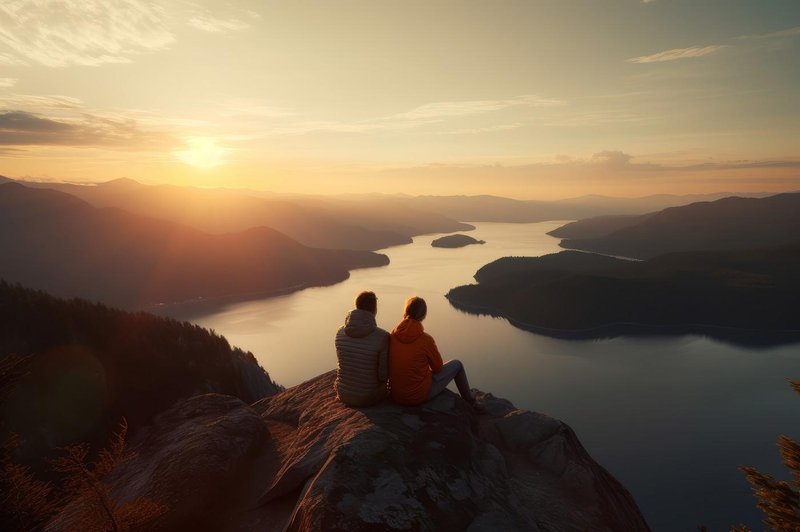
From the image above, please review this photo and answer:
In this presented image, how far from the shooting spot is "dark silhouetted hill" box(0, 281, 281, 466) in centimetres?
2381

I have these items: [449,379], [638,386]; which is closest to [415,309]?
[449,379]

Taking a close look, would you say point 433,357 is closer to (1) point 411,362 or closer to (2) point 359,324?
(1) point 411,362

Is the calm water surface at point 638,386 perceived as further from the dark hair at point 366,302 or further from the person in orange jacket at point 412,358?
the dark hair at point 366,302

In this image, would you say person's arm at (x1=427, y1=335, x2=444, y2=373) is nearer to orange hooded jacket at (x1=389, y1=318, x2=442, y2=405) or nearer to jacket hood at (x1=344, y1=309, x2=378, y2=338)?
orange hooded jacket at (x1=389, y1=318, x2=442, y2=405)

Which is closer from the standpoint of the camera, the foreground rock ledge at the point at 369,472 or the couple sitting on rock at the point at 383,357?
the foreground rock ledge at the point at 369,472

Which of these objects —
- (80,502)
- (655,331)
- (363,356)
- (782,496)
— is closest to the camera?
(80,502)

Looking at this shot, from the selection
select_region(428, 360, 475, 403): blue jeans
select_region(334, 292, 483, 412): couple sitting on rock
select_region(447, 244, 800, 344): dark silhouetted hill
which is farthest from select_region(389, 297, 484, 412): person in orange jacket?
select_region(447, 244, 800, 344): dark silhouetted hill

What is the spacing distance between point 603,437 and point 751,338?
111 meters

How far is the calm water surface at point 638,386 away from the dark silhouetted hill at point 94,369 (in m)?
61.4

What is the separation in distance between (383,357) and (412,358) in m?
0.69

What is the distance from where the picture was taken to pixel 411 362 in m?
10.3

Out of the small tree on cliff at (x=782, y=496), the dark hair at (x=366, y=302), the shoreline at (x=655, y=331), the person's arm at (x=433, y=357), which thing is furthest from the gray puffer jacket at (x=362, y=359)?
the shoreline at (x=655, y=331)

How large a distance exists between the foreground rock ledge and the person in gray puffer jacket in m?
0.43

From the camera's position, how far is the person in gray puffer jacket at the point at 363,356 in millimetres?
10219
